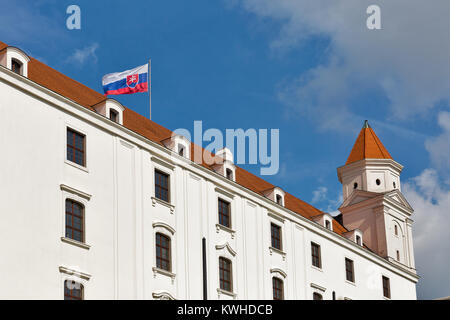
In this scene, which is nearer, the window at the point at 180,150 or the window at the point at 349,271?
the window at the point at 180,150

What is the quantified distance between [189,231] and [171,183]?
7.82 ft

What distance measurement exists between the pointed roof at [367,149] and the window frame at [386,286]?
10.5 metres

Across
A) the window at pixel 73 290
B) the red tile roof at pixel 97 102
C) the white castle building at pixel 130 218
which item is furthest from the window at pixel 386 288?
the window at pixel 73 290

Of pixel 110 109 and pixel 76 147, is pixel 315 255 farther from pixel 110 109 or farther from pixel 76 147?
pixel 76 147

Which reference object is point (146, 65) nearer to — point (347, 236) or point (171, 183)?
point (171, 183)

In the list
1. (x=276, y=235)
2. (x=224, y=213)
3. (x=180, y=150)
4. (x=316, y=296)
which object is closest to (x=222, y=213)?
(x=224, y=213)

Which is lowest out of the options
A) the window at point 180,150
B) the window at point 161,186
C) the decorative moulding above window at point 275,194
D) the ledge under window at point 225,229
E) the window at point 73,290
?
the window at point 73,290

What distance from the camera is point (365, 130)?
62.8m

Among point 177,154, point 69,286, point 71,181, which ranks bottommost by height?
point 69,286

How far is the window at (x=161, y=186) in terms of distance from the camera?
37.5 m

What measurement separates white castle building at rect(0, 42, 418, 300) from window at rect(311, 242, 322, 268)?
6cm

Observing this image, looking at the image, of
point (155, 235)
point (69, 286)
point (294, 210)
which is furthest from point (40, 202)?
point (294, 210)

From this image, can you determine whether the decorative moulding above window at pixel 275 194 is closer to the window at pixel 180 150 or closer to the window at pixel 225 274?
the window at pixel 225 274

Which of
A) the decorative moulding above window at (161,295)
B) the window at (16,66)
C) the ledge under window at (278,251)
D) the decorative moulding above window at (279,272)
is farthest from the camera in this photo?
the ledge under window at (278,251)
